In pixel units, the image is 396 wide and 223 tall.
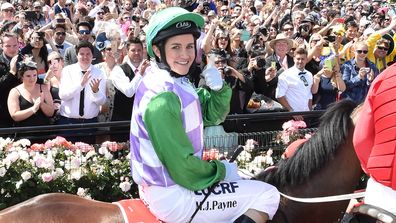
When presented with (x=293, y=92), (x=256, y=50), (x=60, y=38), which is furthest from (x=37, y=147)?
(x=256, y=50)

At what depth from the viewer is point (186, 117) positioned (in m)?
3.31

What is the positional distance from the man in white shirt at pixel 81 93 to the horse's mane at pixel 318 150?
358 centimetres

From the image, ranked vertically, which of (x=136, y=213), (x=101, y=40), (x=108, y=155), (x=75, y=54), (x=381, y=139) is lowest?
(x=108, y=155)

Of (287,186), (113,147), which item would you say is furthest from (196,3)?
(287,186)

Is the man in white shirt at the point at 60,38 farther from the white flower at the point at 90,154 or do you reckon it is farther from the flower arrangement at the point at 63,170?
the white flower at the point at 90,154

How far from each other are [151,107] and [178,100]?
0.16 metres

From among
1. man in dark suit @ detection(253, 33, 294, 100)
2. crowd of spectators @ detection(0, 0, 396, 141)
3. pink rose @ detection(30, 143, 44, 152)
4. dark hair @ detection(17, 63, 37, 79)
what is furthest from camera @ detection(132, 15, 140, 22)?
pink rose @ detection(30, 143, 44, 152)

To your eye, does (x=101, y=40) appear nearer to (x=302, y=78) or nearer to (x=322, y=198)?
(x=302, y=78)

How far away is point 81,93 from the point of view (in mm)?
6969

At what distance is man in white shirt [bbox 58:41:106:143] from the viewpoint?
274 inches

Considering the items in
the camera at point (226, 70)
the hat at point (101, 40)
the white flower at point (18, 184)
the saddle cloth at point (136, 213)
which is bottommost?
the white flower at point (18, 184)

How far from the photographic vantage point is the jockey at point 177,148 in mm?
3186

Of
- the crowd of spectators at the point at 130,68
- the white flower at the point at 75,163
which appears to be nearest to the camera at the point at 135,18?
the crowd of spectators at the point at 130,68

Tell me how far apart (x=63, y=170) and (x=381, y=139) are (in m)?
3.43
